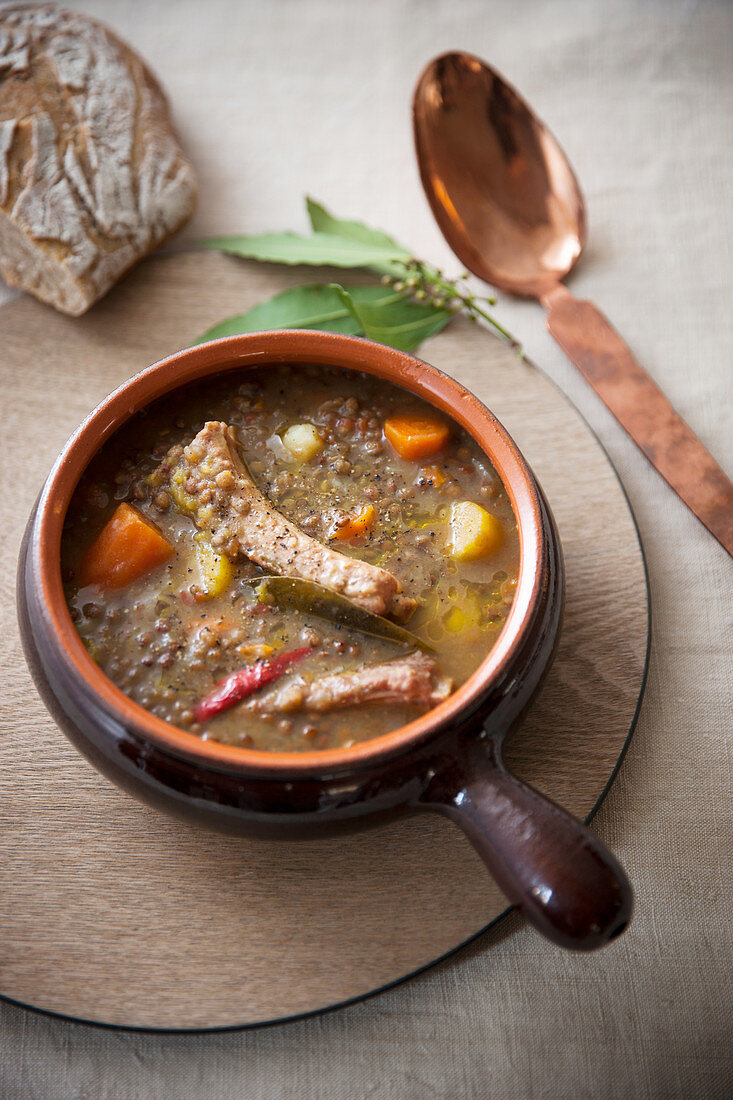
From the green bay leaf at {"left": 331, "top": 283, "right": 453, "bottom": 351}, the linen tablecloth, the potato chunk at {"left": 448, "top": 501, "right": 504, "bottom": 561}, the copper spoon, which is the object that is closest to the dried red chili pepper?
the potato chunk at {"left": 448, "top": 501, "right": 504, "bottom": 561}

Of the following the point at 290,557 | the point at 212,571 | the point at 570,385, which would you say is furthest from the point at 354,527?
the point at 570,385

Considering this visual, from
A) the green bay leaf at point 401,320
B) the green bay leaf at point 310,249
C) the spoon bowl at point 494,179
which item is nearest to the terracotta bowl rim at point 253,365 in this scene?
the green bay leaf at point 401,320

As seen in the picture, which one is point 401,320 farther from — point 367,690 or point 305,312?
point 367,690

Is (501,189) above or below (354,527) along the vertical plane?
above

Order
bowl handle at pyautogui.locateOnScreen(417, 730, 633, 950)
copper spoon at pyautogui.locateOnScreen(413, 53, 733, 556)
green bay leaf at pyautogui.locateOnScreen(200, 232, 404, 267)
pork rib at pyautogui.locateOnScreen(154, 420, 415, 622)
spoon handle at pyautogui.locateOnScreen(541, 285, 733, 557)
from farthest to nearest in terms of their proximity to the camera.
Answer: copper spoon at pyautogui.locateOnScreen(413, 53, 733, 556) → green bay leaf at pyautogui.locateOnScreen(200, 232, 404, 267) → spoon handle at pyautogui.locateOnScreen(541, 285, 733, 557) → pork rib at pyautogui.locateOnScreen(154, 420, 415, 622) → bowl handle at pyautogui.locateOnScreen(417, 730, 633, 950)

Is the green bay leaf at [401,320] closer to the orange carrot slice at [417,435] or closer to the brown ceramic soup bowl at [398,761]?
the orange carrot slice at [417,435]

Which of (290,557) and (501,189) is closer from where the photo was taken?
(290,557)

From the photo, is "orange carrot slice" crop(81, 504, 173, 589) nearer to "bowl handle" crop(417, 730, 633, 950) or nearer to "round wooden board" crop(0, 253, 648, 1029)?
"round wooden board" crop(0, 253, 648, 1029)

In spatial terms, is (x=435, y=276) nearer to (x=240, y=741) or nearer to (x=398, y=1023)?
(x=240, y=741)
